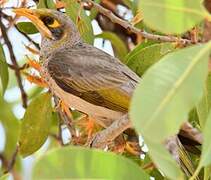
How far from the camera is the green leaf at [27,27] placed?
276cm

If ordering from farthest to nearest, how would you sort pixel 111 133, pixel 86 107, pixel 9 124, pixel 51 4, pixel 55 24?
pixel 9 124 < pixel 55 24 < pixel 51 4 < pixel 86 107 < pixel 111 133

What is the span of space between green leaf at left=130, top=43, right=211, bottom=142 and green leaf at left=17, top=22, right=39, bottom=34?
60.4 inches

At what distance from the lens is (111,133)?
7.09 ft

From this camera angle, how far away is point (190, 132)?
2.14m

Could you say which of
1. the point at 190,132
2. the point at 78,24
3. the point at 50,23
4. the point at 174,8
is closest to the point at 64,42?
the point at 50,23

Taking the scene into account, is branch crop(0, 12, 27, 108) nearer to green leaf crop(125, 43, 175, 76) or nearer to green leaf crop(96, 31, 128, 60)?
green leaf crop(96, 31, 128, 60)

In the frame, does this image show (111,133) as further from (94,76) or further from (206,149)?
(206,149)

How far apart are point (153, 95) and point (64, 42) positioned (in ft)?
6.02

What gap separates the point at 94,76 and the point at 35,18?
35 centimetres

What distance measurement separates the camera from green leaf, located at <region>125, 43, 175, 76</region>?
245cm

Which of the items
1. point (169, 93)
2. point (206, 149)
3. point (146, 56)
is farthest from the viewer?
point (146, 56)

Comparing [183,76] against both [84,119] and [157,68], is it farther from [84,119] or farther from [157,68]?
[84,119]

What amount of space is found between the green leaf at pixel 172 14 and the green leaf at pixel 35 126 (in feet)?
4.53

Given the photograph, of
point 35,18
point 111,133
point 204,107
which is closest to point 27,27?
point 35,18
